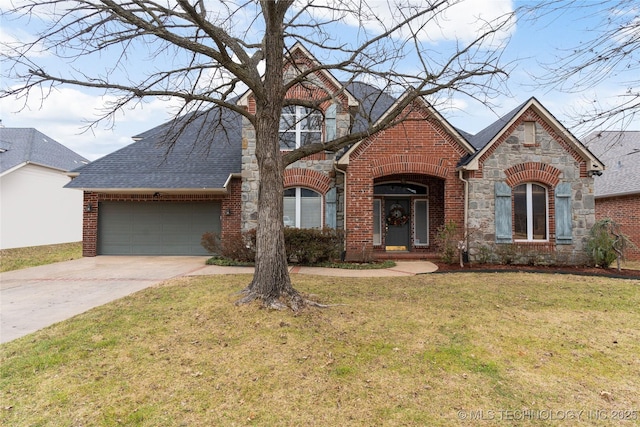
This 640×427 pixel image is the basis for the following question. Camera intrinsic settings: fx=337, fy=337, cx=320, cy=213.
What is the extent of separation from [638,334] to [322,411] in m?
4.89

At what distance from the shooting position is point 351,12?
6000mm

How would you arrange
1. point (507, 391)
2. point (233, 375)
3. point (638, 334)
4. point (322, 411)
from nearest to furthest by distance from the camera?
point (322, 411), point (507, 391), point (233, 375), point (638, 334)

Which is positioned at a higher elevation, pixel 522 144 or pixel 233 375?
pixel 522 144

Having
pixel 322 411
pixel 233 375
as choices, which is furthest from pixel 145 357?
pixel 322 411

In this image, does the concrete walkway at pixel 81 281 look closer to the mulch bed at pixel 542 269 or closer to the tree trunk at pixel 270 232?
the mulch bed at pixel 542 269

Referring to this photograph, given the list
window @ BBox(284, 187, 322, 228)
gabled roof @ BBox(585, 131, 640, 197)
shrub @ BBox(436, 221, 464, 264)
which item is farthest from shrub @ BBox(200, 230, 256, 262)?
gabled roof @ BBox(585, 131, 640, 197)

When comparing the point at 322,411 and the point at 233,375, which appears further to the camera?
the point at 233,375

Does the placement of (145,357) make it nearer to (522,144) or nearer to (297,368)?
(297,368)

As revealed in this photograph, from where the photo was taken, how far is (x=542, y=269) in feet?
34.0

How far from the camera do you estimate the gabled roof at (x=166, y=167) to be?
12953 mm

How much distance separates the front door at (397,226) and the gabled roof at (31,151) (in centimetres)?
1861

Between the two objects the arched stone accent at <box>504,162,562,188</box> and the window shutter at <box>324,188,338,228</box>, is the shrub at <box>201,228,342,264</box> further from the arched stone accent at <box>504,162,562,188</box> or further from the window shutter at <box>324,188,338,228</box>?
the arched stone accent at <box>504,162,562,188</box>

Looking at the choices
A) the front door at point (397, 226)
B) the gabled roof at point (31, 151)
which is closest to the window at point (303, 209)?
the front door at point (397, 226)

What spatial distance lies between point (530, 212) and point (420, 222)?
151 inches
